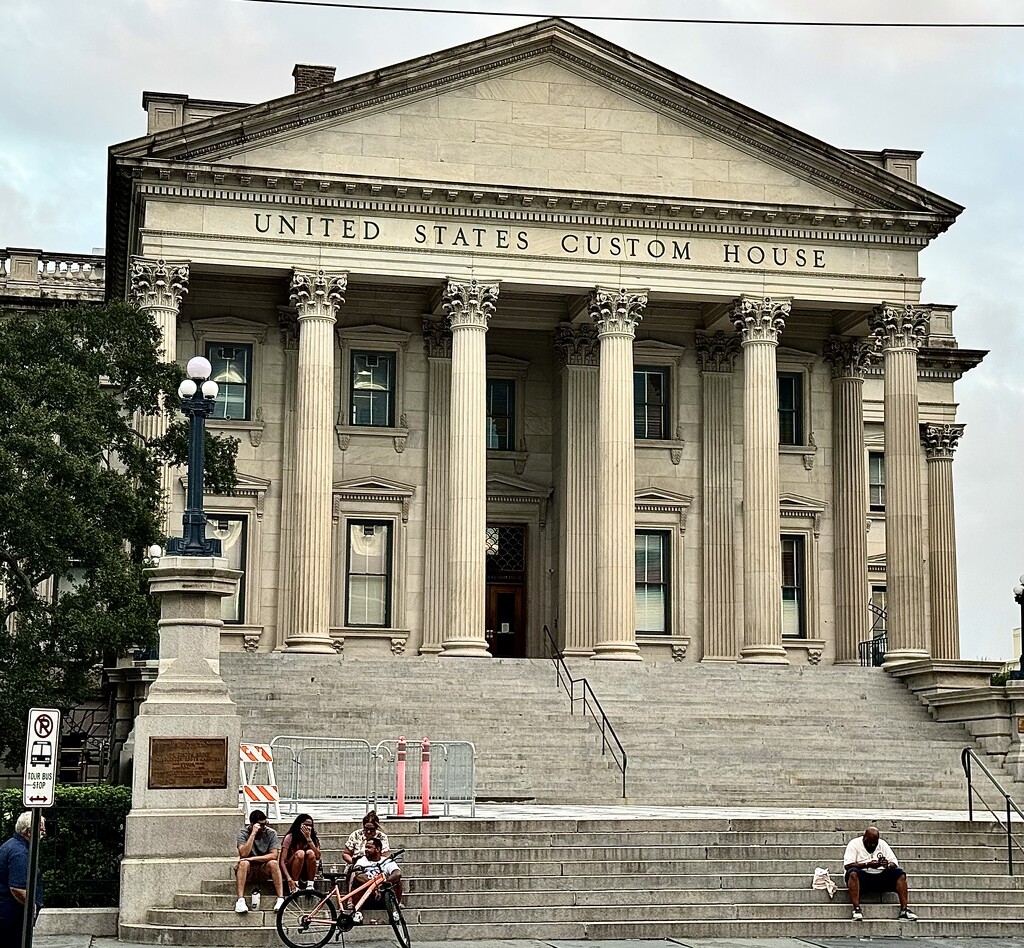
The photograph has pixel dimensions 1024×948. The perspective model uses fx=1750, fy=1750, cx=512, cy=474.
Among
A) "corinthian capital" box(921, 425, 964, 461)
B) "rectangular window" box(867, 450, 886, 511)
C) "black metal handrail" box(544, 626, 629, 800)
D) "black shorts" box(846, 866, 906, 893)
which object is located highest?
"corinthian capital" box(921, 425, 964, 461)

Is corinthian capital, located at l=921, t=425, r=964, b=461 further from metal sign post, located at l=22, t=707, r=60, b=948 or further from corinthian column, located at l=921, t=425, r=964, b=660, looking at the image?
metal sign post, located at l=22, t=707, r=60, b=948

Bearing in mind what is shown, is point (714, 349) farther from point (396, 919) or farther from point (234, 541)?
point (396, 919)

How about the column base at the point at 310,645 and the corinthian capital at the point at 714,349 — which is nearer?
the column base at the point at 310,645

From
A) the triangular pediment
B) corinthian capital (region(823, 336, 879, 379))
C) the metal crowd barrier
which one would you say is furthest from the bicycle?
corinthian capital (region(823, 336, 879, 379))

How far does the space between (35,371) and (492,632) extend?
1815 centimetres

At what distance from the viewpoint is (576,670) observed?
39156 mm

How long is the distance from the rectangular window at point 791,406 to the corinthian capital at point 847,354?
1014 mm

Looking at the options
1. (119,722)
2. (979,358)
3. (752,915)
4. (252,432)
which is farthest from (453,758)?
(979,358)

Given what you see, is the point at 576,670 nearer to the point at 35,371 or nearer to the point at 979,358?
the point at 35,371

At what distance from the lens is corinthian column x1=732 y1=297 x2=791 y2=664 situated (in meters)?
41.9

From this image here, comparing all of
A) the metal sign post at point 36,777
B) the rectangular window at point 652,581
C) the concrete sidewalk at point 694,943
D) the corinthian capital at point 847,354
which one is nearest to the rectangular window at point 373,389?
the rectangular window at point 652,581

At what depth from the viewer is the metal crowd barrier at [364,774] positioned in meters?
27.0

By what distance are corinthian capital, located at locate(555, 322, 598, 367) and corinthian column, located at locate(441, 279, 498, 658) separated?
3763 mm

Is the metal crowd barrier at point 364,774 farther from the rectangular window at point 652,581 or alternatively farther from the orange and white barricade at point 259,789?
the rectangular window at point 652,581
